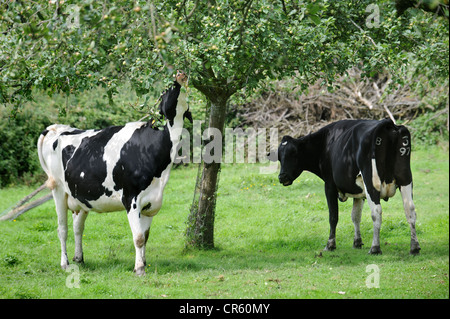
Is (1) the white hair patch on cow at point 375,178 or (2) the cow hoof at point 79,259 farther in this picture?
(2) the cow hoof at point 79,259

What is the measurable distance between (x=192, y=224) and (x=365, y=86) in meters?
13.1

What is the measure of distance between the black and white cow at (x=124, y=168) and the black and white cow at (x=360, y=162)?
279cm

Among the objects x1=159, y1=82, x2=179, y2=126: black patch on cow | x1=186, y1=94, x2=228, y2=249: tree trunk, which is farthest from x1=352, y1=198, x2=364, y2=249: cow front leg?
x1=159, y1=82, x2=179, y2=126: black patch on cow

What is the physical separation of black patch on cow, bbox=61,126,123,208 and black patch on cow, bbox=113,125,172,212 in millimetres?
307

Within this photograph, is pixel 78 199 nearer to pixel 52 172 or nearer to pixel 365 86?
pixel 52 172

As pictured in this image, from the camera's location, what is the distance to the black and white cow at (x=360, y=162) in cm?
979

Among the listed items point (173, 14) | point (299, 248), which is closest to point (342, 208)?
point (299, 248)

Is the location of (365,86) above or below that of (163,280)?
above

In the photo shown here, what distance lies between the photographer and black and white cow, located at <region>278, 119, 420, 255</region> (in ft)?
32.1

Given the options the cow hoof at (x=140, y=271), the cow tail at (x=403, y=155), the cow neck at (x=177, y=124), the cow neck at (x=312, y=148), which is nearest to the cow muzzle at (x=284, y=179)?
the cow neck at (x=312, y=148)

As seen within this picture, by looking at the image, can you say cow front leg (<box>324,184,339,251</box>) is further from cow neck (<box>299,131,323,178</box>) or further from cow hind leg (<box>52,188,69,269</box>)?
cow hind leg (<box>52,188,69,269</box>)

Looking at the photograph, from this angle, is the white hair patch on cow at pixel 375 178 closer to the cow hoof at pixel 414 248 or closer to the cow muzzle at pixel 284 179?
the cow hoof at pixel 414 248
